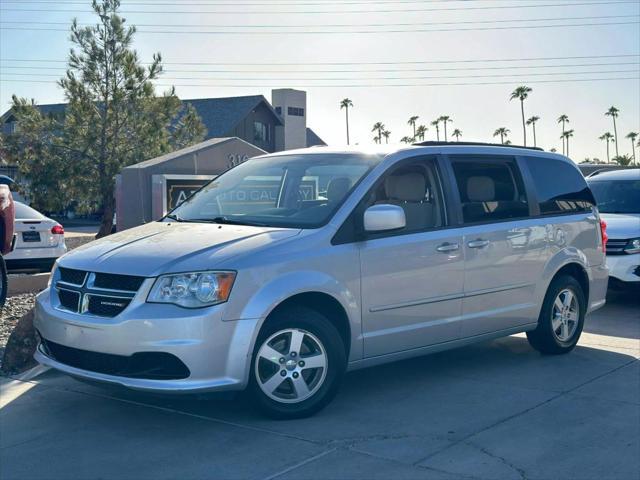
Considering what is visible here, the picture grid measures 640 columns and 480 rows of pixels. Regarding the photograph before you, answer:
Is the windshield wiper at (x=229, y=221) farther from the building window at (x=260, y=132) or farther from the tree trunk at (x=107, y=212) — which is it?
the building window at (x=260, y=132)

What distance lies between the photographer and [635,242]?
10617 millimetres

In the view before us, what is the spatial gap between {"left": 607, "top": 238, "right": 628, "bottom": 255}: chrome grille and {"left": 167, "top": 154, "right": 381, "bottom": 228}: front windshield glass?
5.32 meters

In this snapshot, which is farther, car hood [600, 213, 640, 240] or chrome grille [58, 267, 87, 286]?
car hood [600, 213, 640, 240]

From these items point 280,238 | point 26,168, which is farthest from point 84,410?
point 26,168

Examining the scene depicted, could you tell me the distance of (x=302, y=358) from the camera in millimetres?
5660

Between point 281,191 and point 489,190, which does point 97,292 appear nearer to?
point 281,191

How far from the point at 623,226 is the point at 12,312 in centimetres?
764

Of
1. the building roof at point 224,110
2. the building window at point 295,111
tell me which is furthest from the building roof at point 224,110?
the building window at point 295,111

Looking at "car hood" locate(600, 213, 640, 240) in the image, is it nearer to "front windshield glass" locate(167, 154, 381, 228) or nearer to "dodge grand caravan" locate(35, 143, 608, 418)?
"dodge grand caravan" locate(35, 143, 608, 418)

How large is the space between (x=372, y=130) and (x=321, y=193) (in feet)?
348

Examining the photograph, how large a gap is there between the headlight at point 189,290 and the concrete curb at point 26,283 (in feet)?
23.6

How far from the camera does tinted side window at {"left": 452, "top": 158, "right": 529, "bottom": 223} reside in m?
6.98

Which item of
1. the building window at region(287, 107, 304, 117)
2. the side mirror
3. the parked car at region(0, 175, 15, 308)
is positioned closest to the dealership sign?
the parked car at region(0, 175, 15, 308)

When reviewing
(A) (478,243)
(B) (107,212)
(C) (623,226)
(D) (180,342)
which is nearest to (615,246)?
(C) (623,226)
